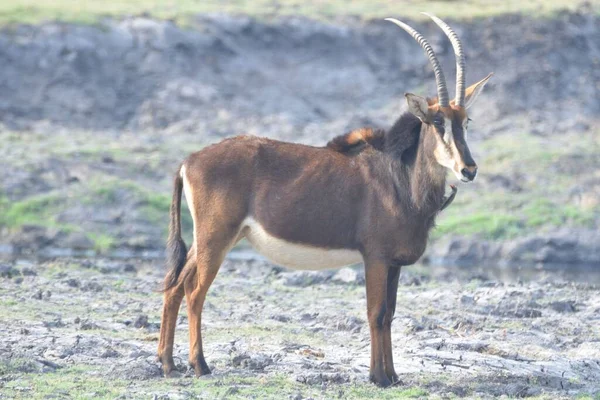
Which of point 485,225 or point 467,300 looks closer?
point 467,300

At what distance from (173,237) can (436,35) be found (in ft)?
74.8

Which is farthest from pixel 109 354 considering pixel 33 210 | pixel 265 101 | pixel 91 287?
pixel 265 101

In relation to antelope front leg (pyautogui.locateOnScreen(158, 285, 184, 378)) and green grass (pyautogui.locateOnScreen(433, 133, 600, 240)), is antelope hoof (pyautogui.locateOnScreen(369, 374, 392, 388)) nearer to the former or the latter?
antelope front leg (pyautogui.locateOnScreen(158, 285, 184, 378))

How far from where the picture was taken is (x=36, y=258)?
→ 1972 cm

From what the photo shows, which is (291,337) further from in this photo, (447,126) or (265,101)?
(265,101)

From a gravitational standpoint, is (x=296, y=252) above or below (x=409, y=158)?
below

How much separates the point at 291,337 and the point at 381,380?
2.25 metres

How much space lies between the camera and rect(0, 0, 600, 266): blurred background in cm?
2330

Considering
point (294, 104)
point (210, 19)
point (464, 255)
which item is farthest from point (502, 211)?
point (210, 19)

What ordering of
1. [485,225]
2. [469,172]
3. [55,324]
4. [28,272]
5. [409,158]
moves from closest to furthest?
[469,172] < [409,158] < [55,324] < [28,272] < [485,225]

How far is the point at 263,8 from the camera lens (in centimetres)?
3425

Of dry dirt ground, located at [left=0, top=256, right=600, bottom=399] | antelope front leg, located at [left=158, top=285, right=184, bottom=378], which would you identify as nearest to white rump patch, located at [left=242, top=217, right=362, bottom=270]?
antelope front leg, located at [left=158, top=285, right=184, bottom=378]

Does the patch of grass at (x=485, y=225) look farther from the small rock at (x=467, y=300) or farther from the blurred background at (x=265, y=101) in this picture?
the small rock at (x=467, y=300)

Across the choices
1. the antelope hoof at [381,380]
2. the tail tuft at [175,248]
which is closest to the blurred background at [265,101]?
the tail tuft at [175,248]
